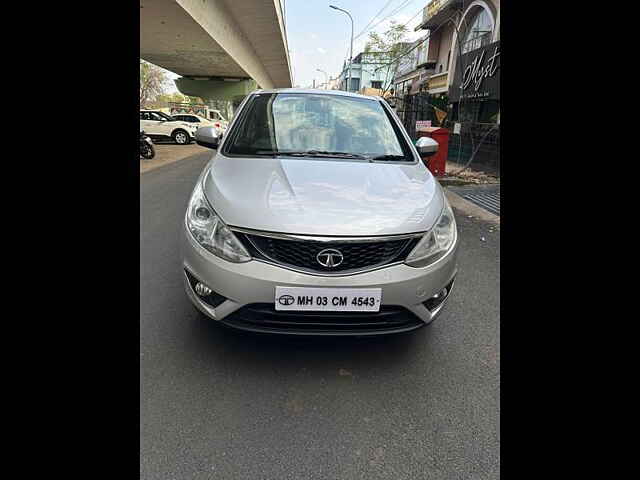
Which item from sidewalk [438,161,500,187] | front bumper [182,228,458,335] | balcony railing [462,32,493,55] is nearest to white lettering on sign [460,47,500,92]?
sidewalk [438,161,500,187]

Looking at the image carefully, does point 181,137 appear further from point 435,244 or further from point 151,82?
point 151,82

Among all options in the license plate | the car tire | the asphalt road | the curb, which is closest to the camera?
the asphalt road

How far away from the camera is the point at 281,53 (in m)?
18.4

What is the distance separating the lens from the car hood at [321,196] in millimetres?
1777

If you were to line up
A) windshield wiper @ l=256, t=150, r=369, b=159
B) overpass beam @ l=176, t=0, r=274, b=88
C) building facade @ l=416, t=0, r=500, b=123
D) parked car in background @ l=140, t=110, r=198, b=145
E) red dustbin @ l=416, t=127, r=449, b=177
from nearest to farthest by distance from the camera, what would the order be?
windshield wiper @ l=256, t=150, r=369, b=159 → red dustbin @ l=416, t=127, r=449, b=177 → overpass beam @ l=176, t=0, r=274, b=88 → building facade @ l=416, t=0, r=500, b=123 → parked car in background @ l=140, t=110, r=198, b=145

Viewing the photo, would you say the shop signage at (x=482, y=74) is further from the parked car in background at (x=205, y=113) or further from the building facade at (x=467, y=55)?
the parked car in background at (x=205, y=113)

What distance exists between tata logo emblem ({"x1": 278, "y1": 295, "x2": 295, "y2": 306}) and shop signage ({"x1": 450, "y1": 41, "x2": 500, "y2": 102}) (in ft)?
30.5

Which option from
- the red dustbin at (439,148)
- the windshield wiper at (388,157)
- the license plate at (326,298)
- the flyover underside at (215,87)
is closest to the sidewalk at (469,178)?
the red dustbin at (439,148)

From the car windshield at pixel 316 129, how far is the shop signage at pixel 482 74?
7478 mm

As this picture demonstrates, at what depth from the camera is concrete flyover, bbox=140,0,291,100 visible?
30.0 ft

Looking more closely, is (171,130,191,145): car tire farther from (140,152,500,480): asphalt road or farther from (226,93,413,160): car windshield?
(140,152,500,480): asphalt road

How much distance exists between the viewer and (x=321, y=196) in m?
1.94

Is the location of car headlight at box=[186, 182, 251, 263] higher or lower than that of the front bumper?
higher
